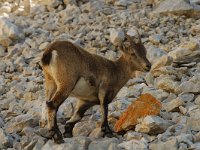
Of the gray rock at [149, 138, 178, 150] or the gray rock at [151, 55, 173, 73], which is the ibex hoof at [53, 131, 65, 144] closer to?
the gray rock at [149, 138, 178, 150]

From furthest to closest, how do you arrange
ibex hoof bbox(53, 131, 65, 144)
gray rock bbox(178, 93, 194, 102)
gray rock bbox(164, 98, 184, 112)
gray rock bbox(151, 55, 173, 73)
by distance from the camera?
gray rock bbox(151, 55, 173, 73), gray rock bbox(178, 93, 194, 102), gray rock bbox(164, 98, 184, 112), ibex hoof bbox(53, 131, 65, 144)

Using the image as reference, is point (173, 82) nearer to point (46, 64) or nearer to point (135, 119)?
point (135, 119)

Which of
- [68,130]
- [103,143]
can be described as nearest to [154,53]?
[68,130]

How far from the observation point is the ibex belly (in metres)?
6.50

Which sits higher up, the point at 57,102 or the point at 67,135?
the point at 57,102

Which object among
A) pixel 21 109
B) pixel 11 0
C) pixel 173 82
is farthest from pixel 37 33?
pixel 173 82

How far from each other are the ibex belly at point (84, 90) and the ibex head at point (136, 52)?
802 mm

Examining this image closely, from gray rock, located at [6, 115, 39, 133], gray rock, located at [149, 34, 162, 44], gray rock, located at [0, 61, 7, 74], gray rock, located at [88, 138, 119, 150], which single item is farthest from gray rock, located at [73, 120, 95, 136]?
gray rock, located at [149, 34, 162, 44]

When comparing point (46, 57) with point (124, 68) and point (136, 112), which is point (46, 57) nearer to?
point (124, 68)

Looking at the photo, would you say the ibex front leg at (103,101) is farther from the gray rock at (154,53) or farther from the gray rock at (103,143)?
the gray rock at (154,53)

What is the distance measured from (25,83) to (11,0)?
4.88 m

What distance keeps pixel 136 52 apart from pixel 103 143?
1.46 m

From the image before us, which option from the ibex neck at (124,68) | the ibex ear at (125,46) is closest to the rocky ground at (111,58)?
the ibex neck at (124,68)

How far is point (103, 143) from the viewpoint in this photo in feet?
20.9
